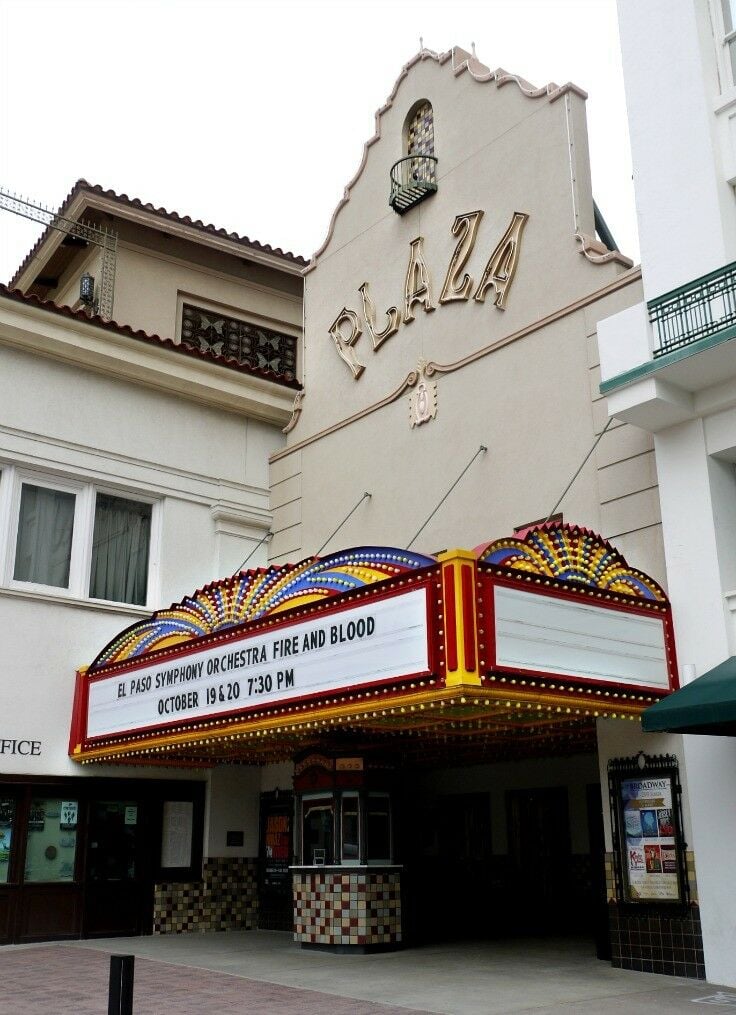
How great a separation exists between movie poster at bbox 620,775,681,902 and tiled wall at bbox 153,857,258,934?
6809 millimetres

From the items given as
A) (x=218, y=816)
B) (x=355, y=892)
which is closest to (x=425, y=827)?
→ (x=218, y=816)

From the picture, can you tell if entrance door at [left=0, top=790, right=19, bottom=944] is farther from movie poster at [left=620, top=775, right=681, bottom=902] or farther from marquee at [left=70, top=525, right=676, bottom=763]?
movie poster at [left=620, top=775, right=681, bottom=902]

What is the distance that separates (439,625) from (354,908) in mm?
5034

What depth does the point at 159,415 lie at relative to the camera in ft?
55.2

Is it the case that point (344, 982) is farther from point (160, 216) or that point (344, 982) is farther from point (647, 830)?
point (160, 216)

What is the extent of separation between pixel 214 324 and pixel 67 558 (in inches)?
274

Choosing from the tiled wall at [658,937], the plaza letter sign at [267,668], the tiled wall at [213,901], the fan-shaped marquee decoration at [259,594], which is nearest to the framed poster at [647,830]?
the tiled wall at [658,937]

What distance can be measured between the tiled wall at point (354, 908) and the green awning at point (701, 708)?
14.8 ft

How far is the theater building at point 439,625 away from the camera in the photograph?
10.0 meters

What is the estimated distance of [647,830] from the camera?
35.3 ft

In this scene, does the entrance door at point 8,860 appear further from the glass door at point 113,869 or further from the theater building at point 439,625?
the glass door at point 113,869

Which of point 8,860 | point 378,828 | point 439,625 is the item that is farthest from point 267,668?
point 8,860

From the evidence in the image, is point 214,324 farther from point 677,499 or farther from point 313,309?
point 677,499

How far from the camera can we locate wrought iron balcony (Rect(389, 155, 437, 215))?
51.4ft
